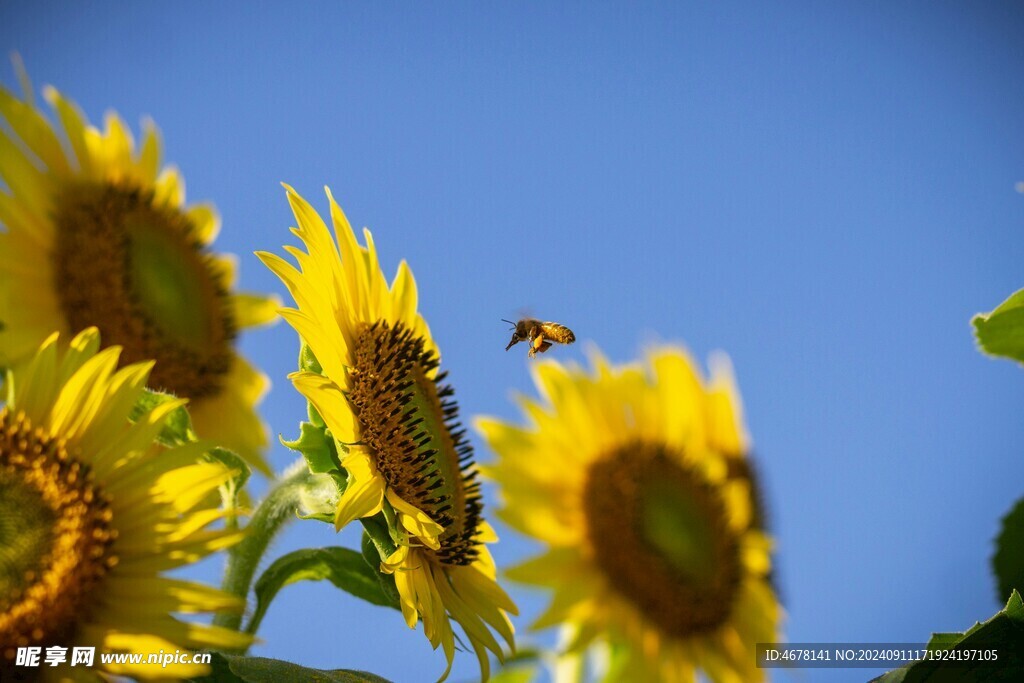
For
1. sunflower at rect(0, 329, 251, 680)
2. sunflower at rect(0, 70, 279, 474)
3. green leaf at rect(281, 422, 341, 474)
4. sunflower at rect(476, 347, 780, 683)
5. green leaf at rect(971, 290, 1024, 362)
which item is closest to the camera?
sunflower at rect(0, 329, 251, 680)

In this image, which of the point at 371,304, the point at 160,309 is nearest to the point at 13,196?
the point at 160,309

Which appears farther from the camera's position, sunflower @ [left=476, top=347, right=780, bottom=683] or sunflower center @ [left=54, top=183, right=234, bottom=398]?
sunflower @ [left=476, top=347, right=780, bottom=683]

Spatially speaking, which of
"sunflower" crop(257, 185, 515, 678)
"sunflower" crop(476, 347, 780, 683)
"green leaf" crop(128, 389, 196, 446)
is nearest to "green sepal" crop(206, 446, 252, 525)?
"green leaf" crop(128, 389, 196, 446)

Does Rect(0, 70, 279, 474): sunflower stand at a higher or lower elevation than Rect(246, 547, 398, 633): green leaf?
higher

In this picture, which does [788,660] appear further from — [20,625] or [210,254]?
[210,254]

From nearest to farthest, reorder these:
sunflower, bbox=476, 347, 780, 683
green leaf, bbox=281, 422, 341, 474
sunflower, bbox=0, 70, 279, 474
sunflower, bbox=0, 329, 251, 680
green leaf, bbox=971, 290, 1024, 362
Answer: sunflower, bbox=0, 329, 251, 680 < green leaf, bbox=971, 290, 1024, 362 < green leaf, bbox=281, 422, 341, 474 < sunflower, bbox=0, 70, 279, 474 < sunflower, bbox=476, 347, 780, 683

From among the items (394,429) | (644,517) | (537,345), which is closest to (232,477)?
(394,429)

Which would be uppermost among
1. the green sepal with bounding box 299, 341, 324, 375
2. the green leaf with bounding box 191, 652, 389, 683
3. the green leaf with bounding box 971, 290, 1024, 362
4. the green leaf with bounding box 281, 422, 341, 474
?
the green sepal with bounding box 299, 341, 324, 375

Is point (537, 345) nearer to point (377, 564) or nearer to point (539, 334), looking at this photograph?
point (539, 334)

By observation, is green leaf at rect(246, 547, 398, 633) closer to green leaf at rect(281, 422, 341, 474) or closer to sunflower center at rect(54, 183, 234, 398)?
green leaf at rect(281, 422, 341, 474)
